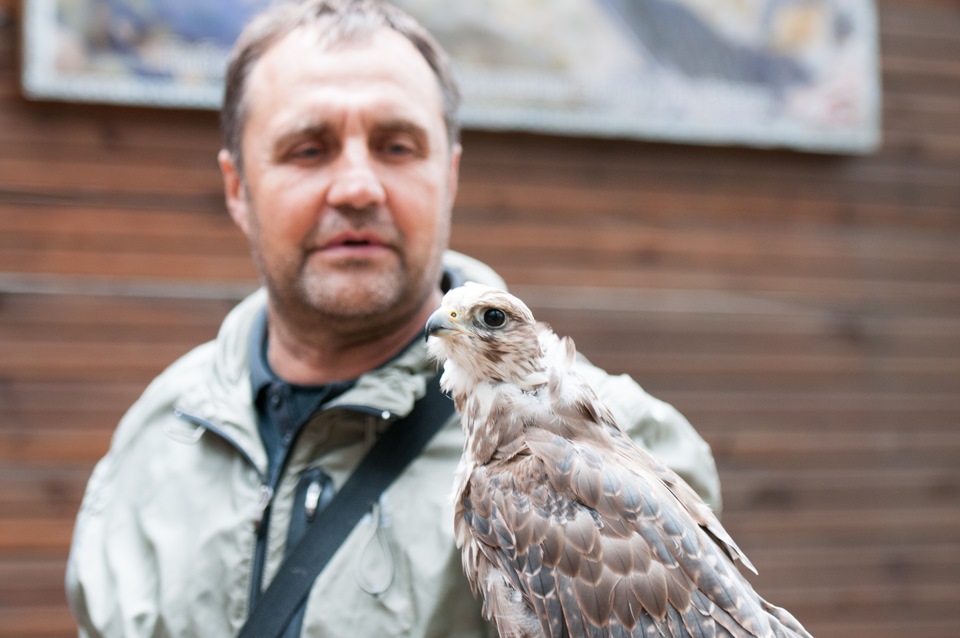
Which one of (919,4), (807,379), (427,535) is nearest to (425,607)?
(427,535)

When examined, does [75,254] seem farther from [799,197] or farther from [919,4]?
[919,4]

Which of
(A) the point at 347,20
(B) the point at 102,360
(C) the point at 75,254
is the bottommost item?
(B) the point at 102,360

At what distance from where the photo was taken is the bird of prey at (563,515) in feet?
5.66

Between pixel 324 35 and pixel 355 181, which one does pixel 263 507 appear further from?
pixel 324 35

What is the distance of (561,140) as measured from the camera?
467 cm

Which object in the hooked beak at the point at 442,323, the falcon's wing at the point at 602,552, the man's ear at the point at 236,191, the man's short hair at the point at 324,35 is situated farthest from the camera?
the man's ear at the point at 236,191

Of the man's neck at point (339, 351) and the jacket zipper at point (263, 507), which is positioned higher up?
the man's neck at point (339, 351)

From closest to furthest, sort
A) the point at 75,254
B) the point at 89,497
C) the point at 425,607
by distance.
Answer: the point at 425,607, the point at 89,497, the point at 75,254

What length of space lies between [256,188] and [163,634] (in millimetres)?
1021

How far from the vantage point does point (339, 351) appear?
2316 mm

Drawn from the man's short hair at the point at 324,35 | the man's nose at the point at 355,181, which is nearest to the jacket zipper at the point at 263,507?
Result: the man's nose at the point at 355,181

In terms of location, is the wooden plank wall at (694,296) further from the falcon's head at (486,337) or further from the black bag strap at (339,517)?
the falcon's head at (486,337)

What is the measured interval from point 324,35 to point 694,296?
10.1 feet

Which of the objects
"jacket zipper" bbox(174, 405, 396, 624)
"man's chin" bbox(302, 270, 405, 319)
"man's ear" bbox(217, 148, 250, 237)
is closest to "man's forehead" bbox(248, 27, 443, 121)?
"man's ear" bbox(217, 148, 250, 237)
